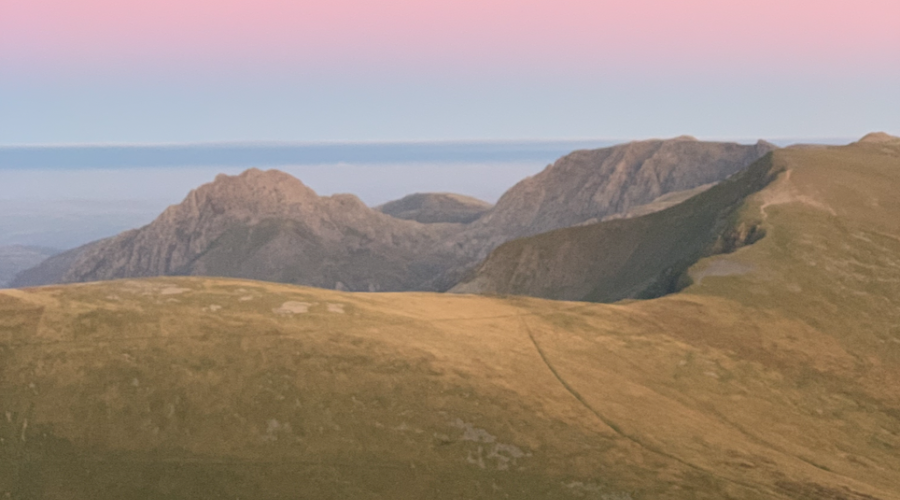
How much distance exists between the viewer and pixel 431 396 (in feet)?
A: 183

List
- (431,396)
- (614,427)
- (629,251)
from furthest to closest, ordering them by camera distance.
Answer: (629,251), (431,396), (614,427)

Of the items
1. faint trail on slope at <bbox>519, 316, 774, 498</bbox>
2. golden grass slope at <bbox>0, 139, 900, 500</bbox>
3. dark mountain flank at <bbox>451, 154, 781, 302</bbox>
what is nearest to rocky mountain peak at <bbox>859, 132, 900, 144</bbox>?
dark mountain flank at <bbox>451, 154, 781, 302</bbox>

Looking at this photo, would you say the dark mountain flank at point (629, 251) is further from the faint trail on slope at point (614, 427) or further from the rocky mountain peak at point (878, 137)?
the faint trail on slope at point (614, 427)

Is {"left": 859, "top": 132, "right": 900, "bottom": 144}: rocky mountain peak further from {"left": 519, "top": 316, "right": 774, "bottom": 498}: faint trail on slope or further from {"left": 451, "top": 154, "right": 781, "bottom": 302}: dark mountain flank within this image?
{"left": 519, "top": 316, "right": 774, "bottom": 498}: faint trail on slope

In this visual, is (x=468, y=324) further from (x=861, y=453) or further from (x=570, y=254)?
(x=570, y=254)

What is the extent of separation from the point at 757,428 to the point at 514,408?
903 inches

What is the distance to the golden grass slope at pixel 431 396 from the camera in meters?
46.0

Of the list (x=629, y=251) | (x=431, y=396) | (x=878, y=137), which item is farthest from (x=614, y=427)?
(x=878, y=137)

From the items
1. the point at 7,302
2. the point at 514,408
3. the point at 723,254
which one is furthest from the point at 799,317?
the point at 7,302

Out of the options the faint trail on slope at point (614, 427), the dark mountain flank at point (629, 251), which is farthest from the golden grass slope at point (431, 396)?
the dark mountain flank at point (629, 251)

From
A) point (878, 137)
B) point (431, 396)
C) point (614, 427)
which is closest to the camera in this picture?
point (614, 427)

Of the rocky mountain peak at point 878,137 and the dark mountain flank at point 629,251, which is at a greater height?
the rocky mountain peak at point 878,137

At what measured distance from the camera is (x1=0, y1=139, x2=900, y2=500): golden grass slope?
4600 cm

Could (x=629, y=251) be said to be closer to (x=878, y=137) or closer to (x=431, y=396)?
(x=878, y=137)
